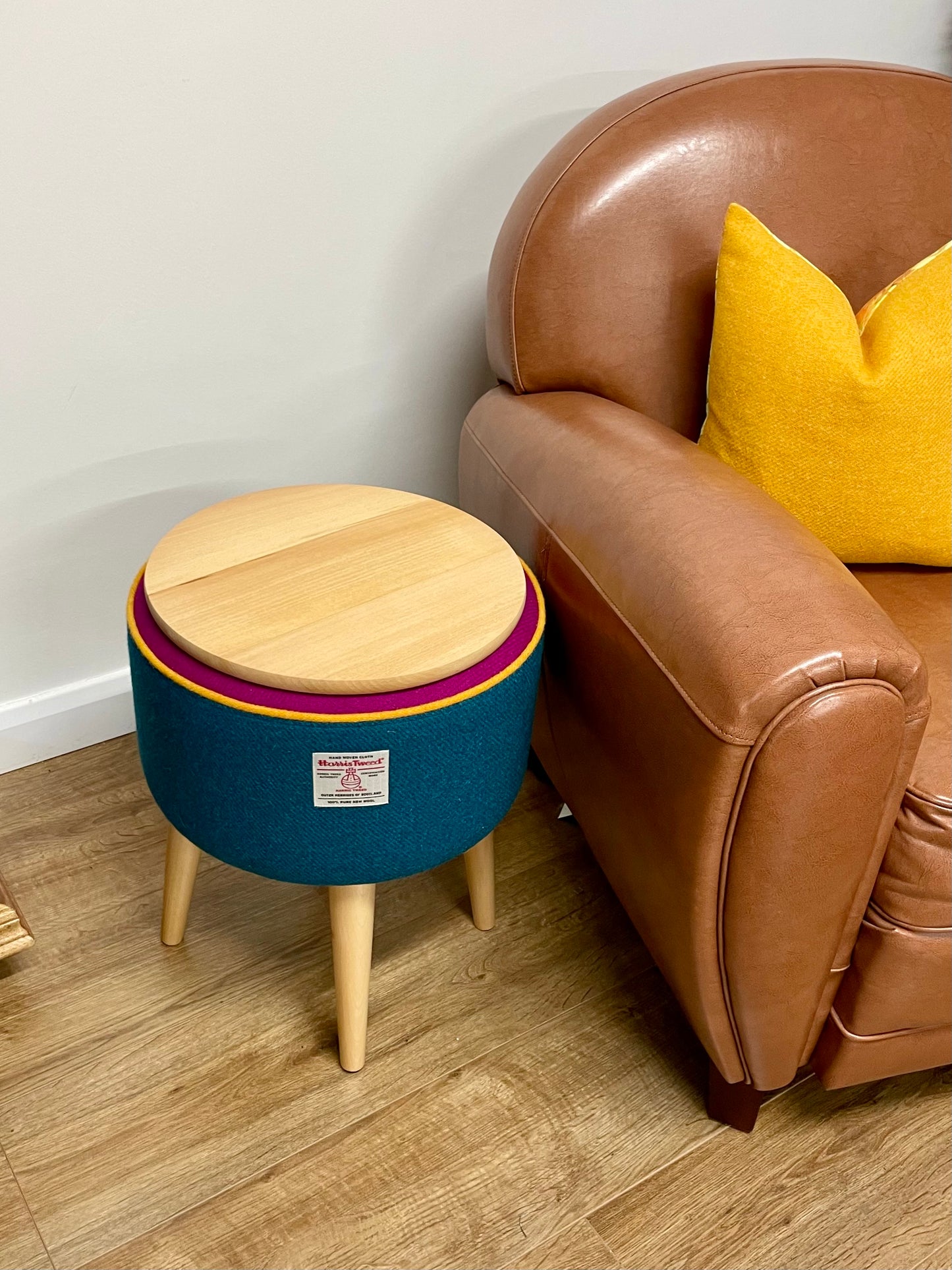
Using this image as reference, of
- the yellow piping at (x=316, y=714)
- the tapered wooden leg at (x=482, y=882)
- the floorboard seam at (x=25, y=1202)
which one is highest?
the yellow piping at (x=316, y=714)

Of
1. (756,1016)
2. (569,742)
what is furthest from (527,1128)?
(569,742)

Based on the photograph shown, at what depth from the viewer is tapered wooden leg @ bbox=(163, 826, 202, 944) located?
128 centimetres

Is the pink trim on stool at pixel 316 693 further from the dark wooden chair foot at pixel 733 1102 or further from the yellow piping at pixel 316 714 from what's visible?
the dark wooden chair foot at pixel 733 1102

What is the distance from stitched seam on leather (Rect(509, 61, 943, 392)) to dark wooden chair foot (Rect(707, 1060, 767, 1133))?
817 mm

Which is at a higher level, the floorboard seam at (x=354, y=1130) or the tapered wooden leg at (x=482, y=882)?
the tapered wooden leg at (x=482, y=882)

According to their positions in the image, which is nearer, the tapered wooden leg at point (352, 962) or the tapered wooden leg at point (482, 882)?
the tapered wooden leg at point (352, 962)

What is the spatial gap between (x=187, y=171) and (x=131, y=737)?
0.80 metres

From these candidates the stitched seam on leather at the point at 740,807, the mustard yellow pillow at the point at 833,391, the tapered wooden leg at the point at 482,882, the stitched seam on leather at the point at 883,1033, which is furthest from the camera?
the tapered wooden leg at the point at 482,882

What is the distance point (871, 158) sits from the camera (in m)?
1.42

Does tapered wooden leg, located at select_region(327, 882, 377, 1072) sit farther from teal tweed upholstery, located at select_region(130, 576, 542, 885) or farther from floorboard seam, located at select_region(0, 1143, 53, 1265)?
floorboard seam, located at select_region(0, 1143, 53, 1265)

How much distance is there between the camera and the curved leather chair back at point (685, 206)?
132cm

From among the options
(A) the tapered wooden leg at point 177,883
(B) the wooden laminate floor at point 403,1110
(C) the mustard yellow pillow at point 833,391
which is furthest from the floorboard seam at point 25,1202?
(C) the mustard yellow pillow at point 833,391

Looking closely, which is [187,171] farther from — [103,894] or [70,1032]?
[70,1032]

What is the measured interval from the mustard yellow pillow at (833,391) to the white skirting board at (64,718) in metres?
0.93
